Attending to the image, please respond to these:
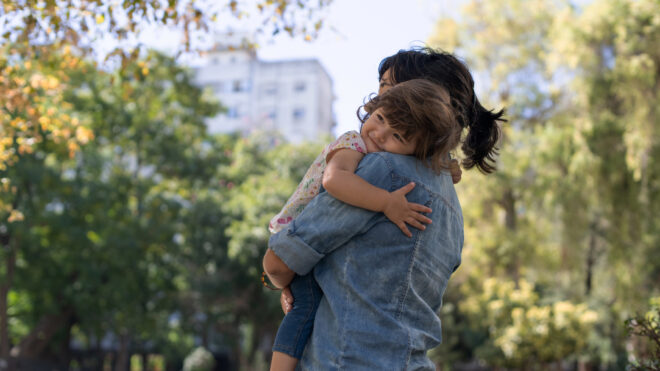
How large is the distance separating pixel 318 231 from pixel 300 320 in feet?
0.95

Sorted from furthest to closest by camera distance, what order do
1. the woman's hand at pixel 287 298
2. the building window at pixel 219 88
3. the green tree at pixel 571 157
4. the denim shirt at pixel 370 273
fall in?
the building window at pixel 219 88 → the green tree at pixel 571 157 → the woman's hand at pixel 287 298 → the denim shirt at pixel 370 273

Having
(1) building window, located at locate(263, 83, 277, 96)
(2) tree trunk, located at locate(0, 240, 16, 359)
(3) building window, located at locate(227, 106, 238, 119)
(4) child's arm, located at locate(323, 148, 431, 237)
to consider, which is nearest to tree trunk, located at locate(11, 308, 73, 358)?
(2) tree trunk, located at locate(0, 240, 16, 359)

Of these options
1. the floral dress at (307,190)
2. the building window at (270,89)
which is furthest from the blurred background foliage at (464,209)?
the building window at (270,89)

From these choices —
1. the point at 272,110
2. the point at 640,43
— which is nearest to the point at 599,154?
the point at 640,43

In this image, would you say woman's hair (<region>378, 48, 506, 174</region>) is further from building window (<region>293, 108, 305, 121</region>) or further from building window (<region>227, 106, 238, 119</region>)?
building window (<region>227, 106, 238, 119</region>)

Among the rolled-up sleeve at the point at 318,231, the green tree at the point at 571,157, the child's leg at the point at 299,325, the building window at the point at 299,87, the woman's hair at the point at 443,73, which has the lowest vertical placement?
the building window at the point at 299,87

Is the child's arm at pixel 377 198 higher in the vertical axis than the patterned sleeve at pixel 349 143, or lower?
→ lower

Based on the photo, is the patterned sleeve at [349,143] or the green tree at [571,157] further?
the green tree at [571,157]

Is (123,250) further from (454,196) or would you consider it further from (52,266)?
(454,196)

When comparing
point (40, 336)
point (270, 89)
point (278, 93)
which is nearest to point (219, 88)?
point (270, 89)

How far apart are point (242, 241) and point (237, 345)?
5.30 meters

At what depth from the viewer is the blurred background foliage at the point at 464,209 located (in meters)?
14.7

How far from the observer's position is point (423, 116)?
6.13 feet

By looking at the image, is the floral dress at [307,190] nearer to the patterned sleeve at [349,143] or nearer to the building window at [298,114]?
the patterned sleeve at [349,143]
